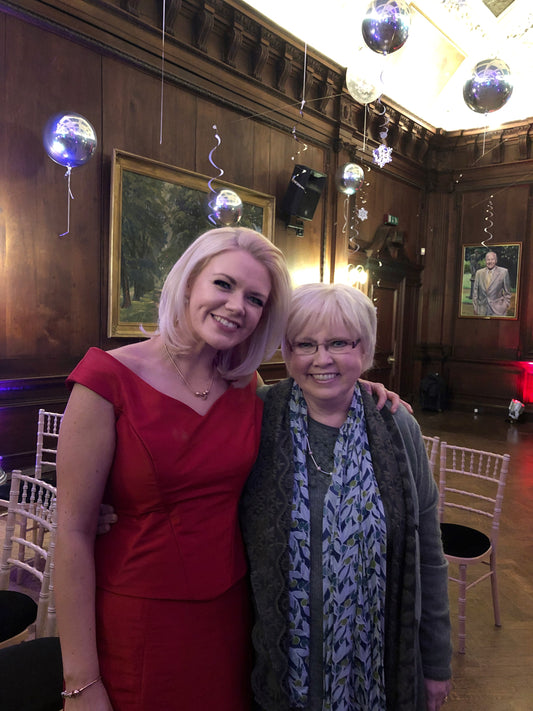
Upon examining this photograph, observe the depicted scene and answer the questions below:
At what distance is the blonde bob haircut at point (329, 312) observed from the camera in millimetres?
1372

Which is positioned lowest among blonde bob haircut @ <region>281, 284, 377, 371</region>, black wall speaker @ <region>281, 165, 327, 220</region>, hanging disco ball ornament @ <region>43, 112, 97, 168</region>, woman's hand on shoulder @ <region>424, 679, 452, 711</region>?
woman's hand on shoulder @ <region>424, 679, 452, 711</region>

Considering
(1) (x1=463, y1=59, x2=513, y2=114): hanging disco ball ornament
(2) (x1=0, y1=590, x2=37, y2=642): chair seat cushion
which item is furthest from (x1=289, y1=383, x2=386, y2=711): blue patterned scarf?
(1) (x1=463, y1=59, x2=513, y2=114): hanging disco ball ornament

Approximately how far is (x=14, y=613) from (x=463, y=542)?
2.32 meters

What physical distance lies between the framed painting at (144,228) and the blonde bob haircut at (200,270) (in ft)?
11.8

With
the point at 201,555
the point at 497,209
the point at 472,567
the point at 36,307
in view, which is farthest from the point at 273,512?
the point at 497,209

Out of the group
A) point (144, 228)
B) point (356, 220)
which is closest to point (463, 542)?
point (144, 228)

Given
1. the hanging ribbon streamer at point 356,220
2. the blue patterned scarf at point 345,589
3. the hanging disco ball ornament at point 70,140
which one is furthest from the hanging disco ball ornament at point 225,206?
the blue patterned scarf at point 345,589

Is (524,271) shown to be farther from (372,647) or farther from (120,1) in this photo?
(372,647)

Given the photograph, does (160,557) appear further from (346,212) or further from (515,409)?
(515,409)

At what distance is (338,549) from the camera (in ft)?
4.17

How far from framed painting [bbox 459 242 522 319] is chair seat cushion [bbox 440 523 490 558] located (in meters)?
7.16

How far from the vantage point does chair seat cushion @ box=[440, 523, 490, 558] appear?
2758 mm

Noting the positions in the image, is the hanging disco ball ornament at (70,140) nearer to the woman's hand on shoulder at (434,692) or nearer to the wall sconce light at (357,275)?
the woman's hand on shoulder at (434,692)

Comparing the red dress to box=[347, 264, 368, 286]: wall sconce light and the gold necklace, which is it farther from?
box=[347, 264, 368, 286]: wall sconce light
